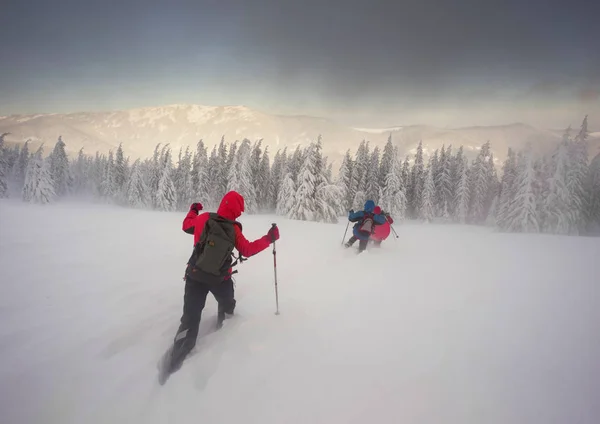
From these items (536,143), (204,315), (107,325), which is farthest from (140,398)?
(536,143)

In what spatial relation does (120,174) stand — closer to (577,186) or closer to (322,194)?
(322,194)

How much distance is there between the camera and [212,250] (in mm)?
3924

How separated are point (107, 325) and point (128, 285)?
2.28 meters

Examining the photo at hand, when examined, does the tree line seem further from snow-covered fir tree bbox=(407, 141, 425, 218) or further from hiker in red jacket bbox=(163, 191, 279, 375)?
hiker in red jacket bbox=(163, 191, 279, 375)

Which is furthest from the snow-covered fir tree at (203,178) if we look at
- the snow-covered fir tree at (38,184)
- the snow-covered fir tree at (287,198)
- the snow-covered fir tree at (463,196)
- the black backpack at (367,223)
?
the snow-covered fir tree at (463,196)

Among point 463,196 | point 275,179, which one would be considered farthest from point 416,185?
point 275,179

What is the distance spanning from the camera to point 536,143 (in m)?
9.44

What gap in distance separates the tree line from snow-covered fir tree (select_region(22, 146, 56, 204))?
0.39 ft

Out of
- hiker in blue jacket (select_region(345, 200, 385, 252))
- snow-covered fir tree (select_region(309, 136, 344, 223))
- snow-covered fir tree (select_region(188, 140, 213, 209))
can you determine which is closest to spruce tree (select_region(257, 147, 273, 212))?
snow-covered fir tree (select_region(188, 140, 213, 209))

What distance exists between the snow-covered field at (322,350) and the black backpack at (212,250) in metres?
1.06

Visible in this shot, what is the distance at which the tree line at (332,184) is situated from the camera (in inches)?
1093

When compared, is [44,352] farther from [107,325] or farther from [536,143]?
[536,143]

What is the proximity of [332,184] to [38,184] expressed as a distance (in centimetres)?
Result: 4728

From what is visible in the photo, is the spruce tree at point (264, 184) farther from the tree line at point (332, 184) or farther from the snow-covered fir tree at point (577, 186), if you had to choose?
the snow-covered fir tree at point (577, 186)
